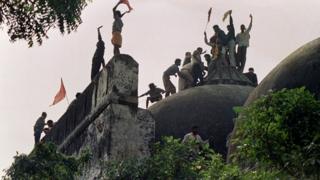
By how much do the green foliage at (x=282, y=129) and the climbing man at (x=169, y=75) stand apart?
32.6 feet

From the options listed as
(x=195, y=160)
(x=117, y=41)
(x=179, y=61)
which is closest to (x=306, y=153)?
(x=195, y=160)

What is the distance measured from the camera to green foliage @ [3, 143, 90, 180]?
11625 mm

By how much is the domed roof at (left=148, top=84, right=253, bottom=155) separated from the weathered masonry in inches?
99.8

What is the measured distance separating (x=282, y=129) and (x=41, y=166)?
4.19 meters

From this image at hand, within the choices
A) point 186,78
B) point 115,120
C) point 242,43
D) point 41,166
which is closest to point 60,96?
point 186,78

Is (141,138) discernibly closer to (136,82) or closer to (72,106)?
(136,82)

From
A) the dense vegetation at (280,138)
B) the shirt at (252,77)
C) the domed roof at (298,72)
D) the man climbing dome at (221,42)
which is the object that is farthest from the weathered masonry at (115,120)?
the shirt at (252,77)

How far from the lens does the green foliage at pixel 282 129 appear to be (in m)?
8.89

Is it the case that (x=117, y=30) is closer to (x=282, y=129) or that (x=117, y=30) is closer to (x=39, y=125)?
(x=39, y=125)

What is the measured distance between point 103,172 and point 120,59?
209 cm

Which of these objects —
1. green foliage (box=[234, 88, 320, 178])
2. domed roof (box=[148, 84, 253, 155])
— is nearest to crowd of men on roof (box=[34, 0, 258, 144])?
domed roof (box=[148, 84, 253, 155])

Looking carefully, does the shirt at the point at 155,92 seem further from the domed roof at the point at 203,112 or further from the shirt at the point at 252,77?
the shirt at the point at 252,77

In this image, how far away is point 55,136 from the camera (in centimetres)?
1655

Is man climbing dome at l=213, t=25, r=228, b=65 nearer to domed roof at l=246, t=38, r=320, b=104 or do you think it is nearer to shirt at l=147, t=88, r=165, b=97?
shirt at l=147, t=88, r=165, b=97
